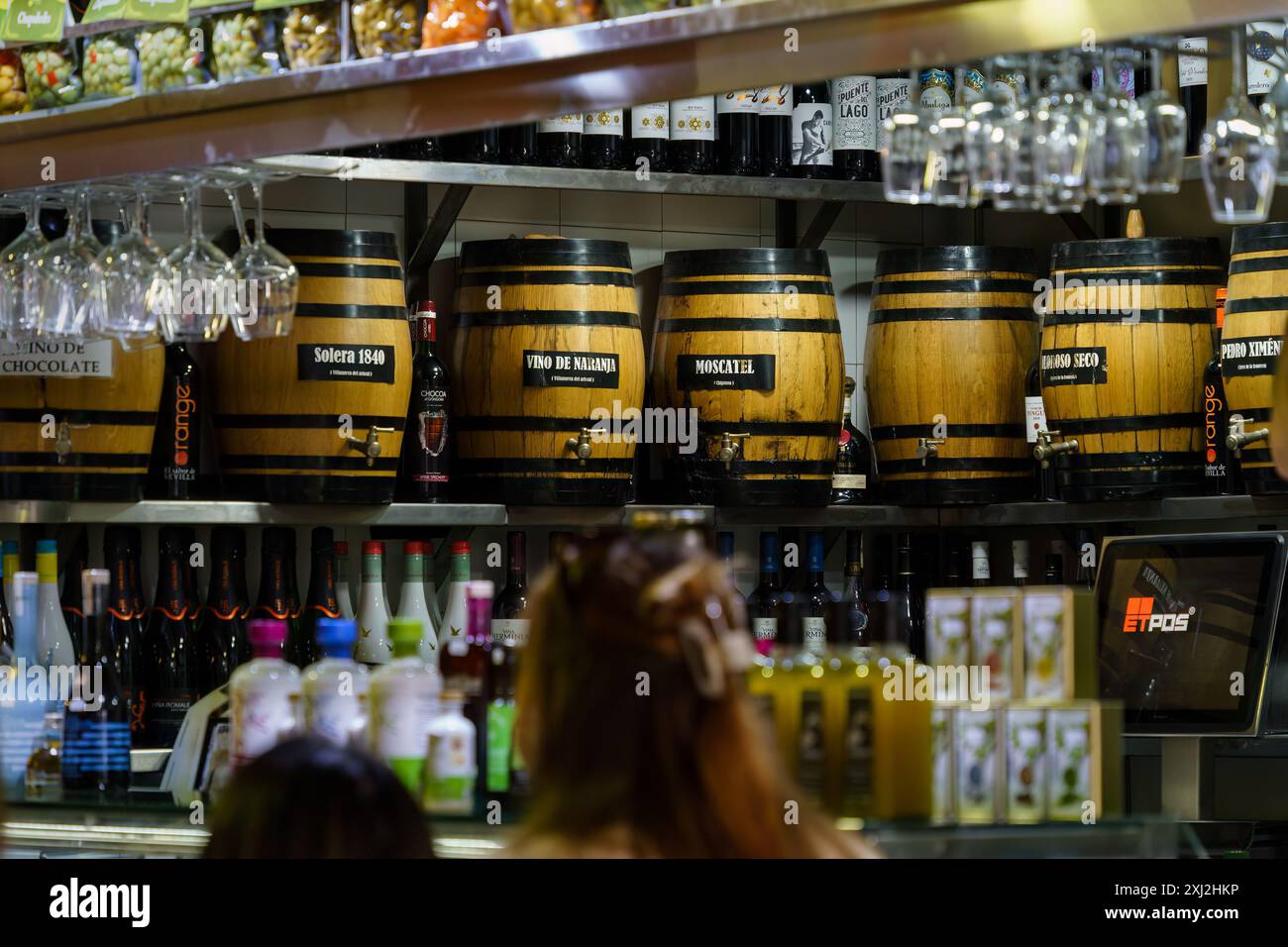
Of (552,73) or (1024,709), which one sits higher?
(552,73)

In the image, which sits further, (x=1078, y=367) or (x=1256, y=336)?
(x=1078, y=367)

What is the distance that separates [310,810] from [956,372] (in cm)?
324

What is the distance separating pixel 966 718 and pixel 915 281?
107 inches

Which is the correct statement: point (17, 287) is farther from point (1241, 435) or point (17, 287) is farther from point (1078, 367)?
point (1241, 435)

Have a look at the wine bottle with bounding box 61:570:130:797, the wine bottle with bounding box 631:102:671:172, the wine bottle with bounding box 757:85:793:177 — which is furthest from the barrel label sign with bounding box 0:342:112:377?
the wine bottle with bounding box 757:85:793:177

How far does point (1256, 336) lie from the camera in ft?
13.5

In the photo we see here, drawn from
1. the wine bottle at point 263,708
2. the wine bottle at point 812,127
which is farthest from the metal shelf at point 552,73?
the wine bottle at point 812,127

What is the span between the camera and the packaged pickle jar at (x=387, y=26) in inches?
111

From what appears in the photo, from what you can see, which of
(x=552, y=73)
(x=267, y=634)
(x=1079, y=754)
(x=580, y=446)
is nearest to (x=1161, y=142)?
(x=1079, y=754)

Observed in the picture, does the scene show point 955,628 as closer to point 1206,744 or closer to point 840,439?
point 1206,744

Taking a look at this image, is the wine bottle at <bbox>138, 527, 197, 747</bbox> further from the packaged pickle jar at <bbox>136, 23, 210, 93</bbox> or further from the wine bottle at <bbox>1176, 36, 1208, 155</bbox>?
the wine bottle at <bbox>1176, 36, 1208, 155</bbox>

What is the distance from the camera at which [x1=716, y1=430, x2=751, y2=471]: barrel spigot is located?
4.36m
